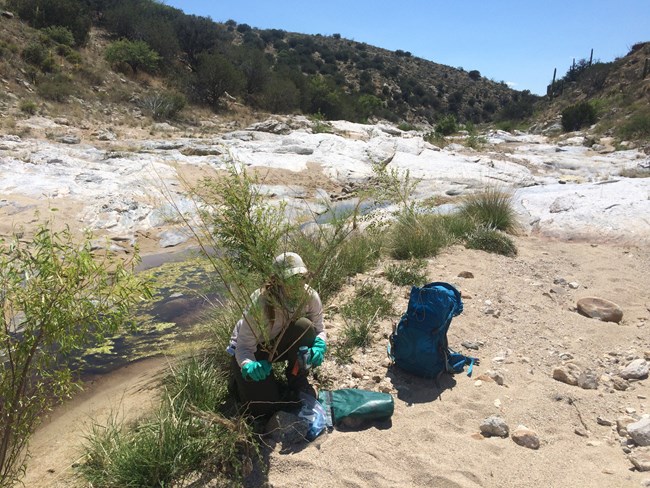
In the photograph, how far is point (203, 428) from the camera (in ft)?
8.00

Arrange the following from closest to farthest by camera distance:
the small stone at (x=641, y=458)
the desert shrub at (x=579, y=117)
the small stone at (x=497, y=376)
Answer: the small stone at (x=641, y=458) < the small stone at (x=497, y=376) < the desert shrub at (x=579, y=117)

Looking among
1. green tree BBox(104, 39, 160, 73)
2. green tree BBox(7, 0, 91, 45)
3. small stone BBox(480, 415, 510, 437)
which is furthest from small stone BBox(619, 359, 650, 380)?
green tree BBox(7, 0, 91, 45)

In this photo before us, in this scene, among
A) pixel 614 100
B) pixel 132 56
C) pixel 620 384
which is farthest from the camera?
pixel 614 100

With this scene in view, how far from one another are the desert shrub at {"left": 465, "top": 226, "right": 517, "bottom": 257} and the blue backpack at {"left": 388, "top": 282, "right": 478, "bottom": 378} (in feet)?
9.26

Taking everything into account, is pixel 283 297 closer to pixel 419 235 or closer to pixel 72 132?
pixel 419 235

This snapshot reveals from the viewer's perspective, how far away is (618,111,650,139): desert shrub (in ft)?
47.3

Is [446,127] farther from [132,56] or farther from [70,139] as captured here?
[70,139]

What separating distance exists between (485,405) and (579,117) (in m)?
21.0

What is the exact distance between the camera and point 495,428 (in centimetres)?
250

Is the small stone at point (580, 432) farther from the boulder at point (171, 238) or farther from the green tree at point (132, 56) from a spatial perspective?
the green tree at point (132, 56)

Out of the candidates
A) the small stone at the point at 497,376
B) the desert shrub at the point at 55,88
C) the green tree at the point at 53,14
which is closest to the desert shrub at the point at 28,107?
the desert shrub at the point at 55,88

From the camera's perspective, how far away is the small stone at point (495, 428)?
2.49 m

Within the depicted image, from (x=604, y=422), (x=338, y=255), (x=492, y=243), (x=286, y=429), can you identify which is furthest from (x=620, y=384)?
(x=492, y=243)

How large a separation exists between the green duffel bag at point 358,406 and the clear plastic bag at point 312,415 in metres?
0.05
